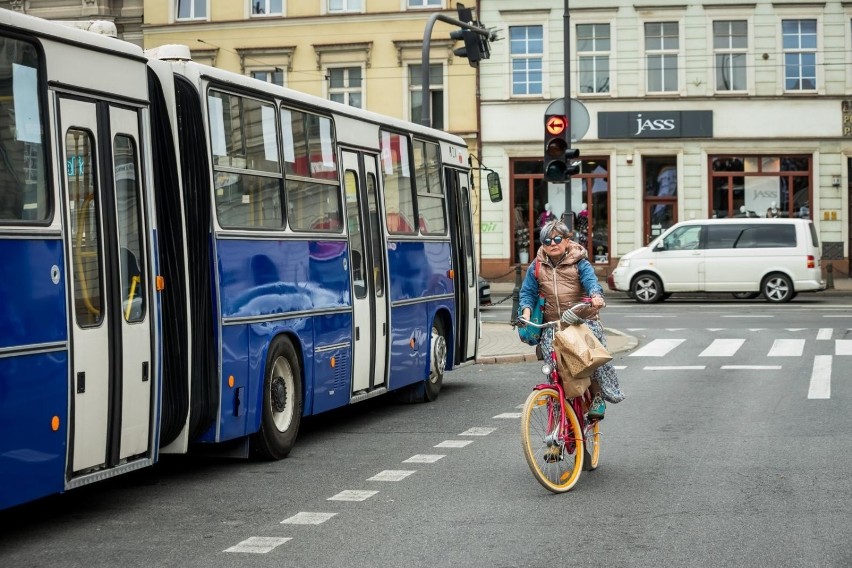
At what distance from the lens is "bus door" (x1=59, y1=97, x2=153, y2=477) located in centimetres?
792

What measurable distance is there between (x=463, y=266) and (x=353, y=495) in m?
7.25

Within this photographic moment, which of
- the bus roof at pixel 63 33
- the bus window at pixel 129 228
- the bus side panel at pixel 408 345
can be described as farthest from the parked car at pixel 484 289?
the bus roof at pixel 63 33

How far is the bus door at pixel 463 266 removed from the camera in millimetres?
15852

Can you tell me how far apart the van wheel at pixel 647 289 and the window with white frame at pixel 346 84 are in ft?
44.1

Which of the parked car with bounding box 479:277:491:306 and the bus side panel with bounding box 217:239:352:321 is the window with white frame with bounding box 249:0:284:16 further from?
the bus side panel with bounding box 217:239:352:321

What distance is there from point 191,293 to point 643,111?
32.9 m

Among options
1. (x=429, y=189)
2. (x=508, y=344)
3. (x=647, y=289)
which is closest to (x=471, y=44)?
(x=508, y=344)

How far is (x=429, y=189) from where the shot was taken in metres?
15.1

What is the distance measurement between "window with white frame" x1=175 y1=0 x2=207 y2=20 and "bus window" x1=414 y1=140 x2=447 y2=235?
102 ft

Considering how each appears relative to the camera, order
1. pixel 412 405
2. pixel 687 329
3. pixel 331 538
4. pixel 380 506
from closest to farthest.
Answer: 1. pixel 331 538
2. pixel 380 506
3. pixel 412 405
4. pixel 687 329

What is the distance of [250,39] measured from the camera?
4381 cm

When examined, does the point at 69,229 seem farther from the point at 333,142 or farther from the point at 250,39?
the point at 250,39

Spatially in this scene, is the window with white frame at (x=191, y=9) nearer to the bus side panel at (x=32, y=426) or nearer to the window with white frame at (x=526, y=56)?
the window with white frame at (x=526, y=56)

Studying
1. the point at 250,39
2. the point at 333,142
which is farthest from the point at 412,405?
the point at 250,39
